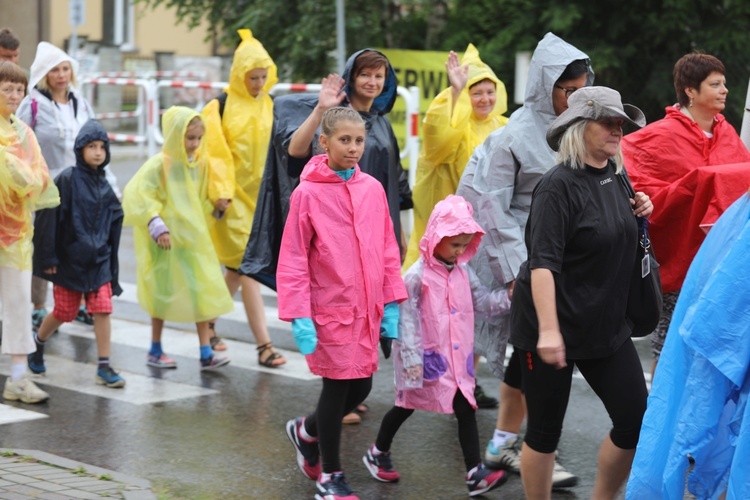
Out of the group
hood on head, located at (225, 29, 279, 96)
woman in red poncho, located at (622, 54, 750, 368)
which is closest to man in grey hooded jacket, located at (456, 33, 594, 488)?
woman in red poncho, located at (622, 54, 750, 368)

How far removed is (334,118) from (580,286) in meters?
1.37

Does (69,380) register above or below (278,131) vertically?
below

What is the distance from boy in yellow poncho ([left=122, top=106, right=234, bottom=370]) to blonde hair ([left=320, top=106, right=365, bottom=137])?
2556mm

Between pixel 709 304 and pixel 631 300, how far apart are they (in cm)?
64

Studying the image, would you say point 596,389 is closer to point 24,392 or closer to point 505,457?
point 505,457

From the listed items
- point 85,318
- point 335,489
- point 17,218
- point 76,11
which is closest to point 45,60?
point 17,218

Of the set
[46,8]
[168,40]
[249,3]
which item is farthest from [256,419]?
[168,40]

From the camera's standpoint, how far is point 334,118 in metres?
5.35

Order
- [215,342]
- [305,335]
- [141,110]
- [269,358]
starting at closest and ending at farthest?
1. [305,335]
2. [269,358]
3. [215,342]
4. [141,110]

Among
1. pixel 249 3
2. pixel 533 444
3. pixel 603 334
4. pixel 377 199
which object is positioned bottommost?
pixel 533 444

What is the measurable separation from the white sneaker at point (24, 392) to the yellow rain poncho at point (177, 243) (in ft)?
3.75

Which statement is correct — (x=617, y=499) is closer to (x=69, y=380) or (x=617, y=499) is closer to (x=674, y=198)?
(x=674, y=198)

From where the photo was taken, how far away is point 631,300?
4.82m

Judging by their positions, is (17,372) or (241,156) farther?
(241,156)
